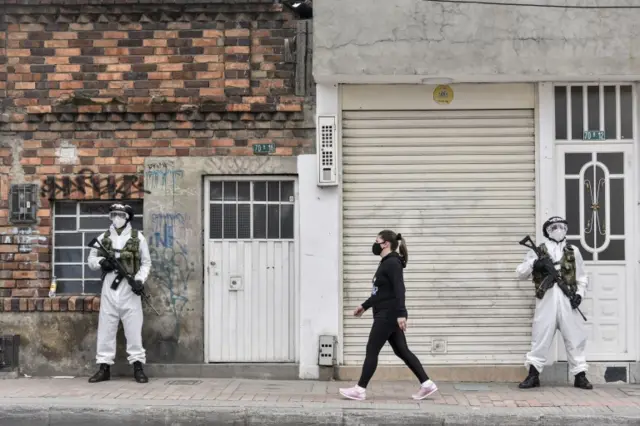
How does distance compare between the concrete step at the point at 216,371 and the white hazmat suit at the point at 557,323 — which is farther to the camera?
the concrete step at the point at 216,371

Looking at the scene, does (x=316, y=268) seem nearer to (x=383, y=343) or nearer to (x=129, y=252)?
(x=383, y=343)

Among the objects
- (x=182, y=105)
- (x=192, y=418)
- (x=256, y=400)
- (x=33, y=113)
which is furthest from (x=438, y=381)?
(x=33, y=113)

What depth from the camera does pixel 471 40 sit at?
881 cm

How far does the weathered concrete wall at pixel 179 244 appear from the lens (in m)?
9.09

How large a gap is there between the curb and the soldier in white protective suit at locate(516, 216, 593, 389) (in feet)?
3.78

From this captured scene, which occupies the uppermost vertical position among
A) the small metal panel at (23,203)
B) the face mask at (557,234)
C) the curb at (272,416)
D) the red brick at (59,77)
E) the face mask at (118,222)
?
the red brick at (59,77)

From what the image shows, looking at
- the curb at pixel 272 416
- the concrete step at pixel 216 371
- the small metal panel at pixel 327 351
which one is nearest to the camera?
the curb at pixel 272 416

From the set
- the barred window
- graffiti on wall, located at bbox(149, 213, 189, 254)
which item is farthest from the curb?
the barred window

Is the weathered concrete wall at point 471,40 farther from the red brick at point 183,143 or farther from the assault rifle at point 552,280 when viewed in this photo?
the assault rifle at point 552,280

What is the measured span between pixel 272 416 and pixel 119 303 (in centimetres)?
235

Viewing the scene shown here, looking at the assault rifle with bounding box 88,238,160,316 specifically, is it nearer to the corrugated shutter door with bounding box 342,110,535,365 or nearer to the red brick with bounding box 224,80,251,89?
the red brick with bounding box 224,80,251,89

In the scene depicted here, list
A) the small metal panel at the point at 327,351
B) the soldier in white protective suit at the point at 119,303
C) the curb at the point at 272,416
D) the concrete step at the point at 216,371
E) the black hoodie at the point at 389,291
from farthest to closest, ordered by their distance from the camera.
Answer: the concrete step at the point at 216,371 < the small metal panel at the point at 327,351 < the soldier in white protective suit at the point at 119,303 < the black hoodie at the point at 389,291 < the curb at the point at 272,416

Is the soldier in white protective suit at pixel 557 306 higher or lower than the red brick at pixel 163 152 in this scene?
lower

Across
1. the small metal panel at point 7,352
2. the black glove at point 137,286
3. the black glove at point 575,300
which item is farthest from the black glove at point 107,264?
the black glove at point 575,300
